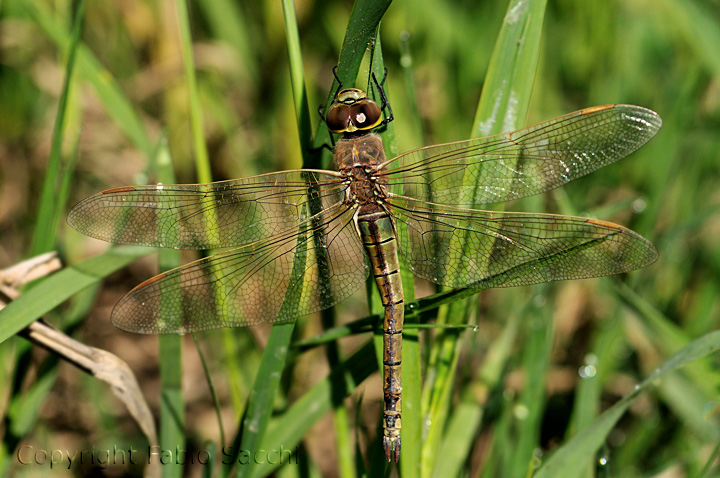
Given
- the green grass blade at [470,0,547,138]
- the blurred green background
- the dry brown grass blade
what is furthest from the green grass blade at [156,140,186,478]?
the green grass blade at [470,0,547,138]

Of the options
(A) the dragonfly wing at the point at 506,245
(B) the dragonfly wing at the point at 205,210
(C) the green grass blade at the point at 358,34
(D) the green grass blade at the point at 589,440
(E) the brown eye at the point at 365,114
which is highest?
(E) the brown eye at the point at 365,114

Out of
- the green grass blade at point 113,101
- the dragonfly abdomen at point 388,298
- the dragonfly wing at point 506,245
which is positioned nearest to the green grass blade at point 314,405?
the dragonfly abdomen at point 388,298

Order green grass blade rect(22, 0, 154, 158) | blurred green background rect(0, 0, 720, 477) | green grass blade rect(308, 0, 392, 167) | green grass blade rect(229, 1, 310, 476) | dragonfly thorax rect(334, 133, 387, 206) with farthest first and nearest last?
green grass blade rect(22, 0, 154, 158) < blurred green background rect(0, 0, 720, 477) < dragonfly thorax rect(334, 133, 387, 206) < green grass blade rect(229, 1, 310, 476) < green grass blade rect(308, 0, 392, 167)

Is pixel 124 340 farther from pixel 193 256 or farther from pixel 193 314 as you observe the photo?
pixel 193 314

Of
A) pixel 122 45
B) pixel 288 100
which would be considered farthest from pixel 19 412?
pixel 122 45

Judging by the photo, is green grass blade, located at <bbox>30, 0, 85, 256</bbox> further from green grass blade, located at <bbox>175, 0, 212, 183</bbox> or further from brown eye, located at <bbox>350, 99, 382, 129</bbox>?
brown eye, located at <bbox>350, 99, 382, 129</bbox>

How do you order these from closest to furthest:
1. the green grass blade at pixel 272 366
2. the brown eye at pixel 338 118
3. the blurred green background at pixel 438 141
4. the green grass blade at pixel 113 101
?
the green grass blade at pixel 272 366 < the brown eye at pixel 338 118 < the blurred green background at pixel 438 141 < the green grass blade at pixel 113 101

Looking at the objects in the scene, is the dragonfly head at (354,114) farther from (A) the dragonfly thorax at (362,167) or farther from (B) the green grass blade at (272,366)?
(B) the green grass blade at (272,366)

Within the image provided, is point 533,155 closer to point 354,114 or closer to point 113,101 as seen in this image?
point 354,114
